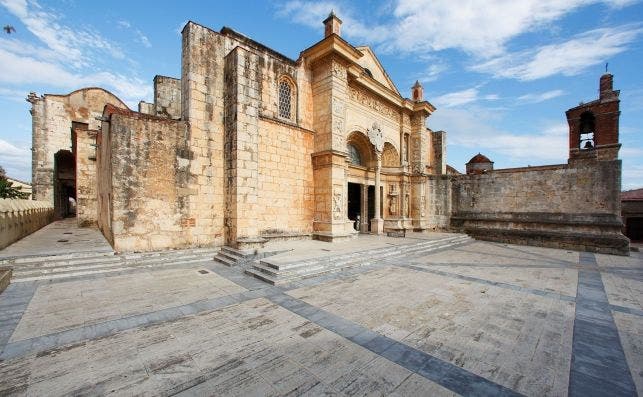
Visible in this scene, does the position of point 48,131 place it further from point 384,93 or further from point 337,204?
point 384,93

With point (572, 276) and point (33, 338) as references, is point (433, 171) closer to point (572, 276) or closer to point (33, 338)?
point (572, 276)

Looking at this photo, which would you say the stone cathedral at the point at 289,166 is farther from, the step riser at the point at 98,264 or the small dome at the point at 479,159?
the small dome at the point at 479,159

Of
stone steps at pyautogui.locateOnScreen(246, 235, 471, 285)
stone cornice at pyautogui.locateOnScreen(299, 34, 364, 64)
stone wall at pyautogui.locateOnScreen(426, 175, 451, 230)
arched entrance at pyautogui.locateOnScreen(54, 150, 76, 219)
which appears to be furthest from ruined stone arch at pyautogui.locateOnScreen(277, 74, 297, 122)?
arched entrance at pyautogui.locateOnScreen(54, 150, 76, 219)

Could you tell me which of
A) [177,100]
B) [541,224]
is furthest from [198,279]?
[541,224]

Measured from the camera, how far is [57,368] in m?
2.77

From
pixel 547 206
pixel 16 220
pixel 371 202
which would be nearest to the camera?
pixel 16 220

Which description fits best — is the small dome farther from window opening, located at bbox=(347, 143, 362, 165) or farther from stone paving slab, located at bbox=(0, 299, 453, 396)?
stone paving slab, located at bbox=(0, 299, 453, 396)

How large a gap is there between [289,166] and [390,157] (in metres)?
7.86

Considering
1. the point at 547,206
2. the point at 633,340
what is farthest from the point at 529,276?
the point at 547,206

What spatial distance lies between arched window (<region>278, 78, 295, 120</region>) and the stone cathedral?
0.18 ft

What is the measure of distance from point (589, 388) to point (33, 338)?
21.0 feet

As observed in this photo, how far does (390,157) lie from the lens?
15758 mm

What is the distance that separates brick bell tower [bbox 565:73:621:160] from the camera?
40.5 ft

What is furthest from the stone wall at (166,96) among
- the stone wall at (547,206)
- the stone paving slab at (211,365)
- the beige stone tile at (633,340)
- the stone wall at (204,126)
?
the stone wall at (547,206)
